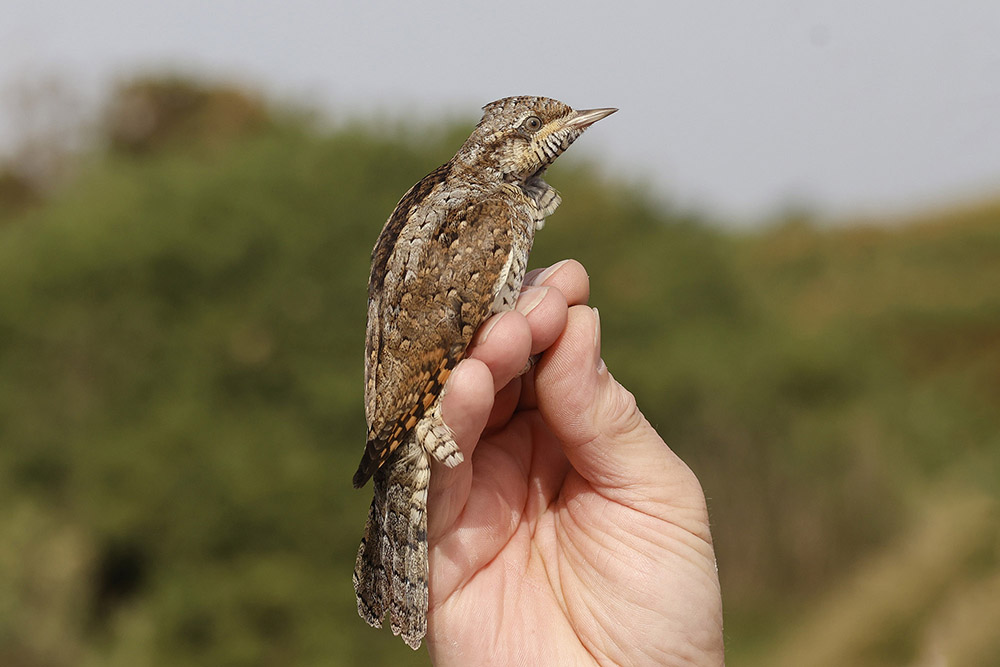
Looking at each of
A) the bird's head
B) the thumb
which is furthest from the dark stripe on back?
the thumb

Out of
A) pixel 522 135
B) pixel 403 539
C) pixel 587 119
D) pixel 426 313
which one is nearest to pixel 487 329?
pixel 426 313

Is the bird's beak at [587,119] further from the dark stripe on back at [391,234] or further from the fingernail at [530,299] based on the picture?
the fingernail at [530,299]

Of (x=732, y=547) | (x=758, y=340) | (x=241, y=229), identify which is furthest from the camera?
(x=758, y=340)

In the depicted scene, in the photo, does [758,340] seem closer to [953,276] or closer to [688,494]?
[688,494]

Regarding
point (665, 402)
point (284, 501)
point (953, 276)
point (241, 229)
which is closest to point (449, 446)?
point (284, 501)

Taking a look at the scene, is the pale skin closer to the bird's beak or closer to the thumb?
the thumb

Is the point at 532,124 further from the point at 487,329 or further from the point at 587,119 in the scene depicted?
the point at 487,329
